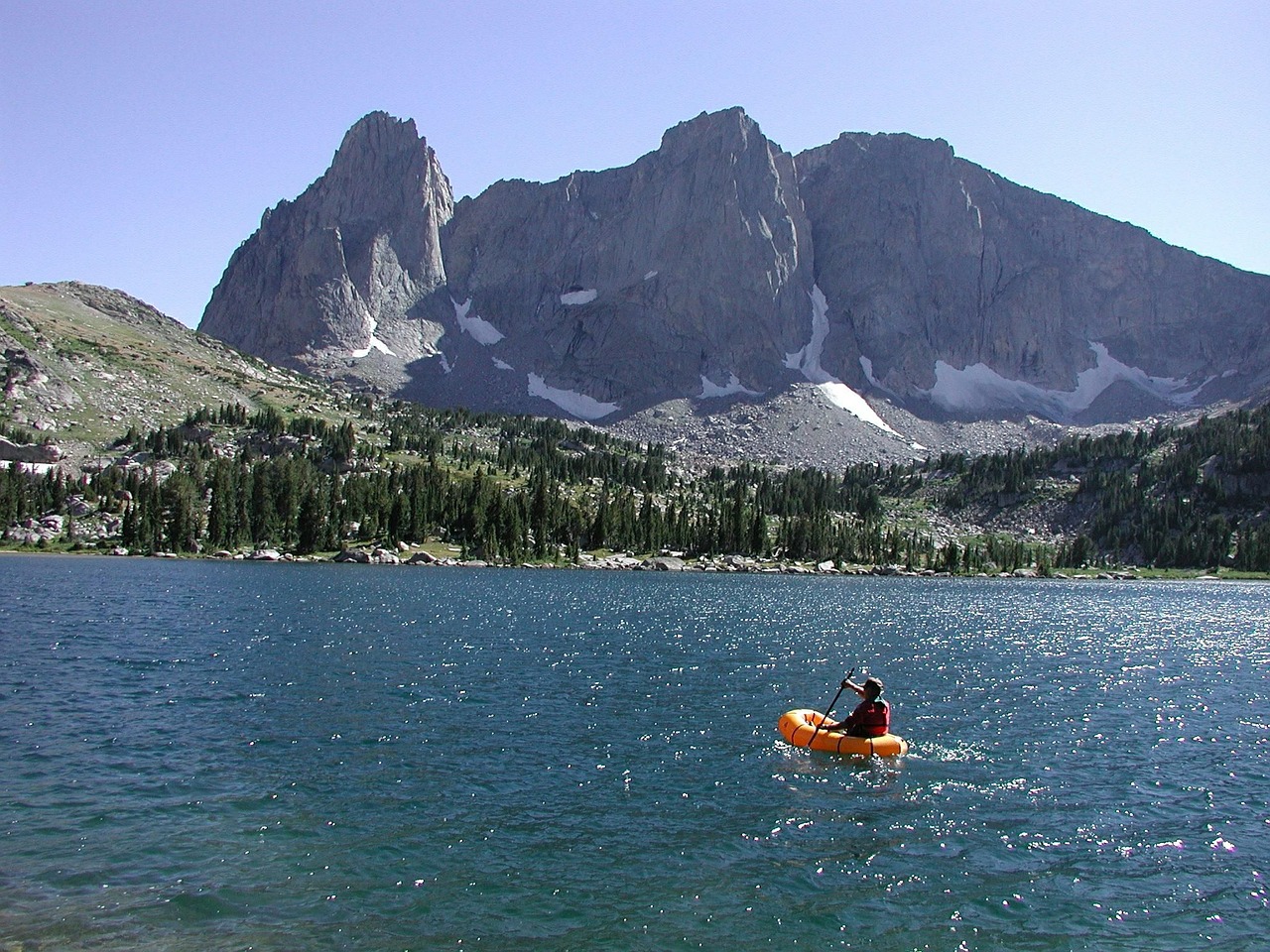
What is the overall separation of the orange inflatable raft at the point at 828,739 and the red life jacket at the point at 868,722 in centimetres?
34

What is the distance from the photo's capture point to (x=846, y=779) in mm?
31938

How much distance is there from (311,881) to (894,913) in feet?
43.1

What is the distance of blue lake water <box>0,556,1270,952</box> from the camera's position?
20.1 meters

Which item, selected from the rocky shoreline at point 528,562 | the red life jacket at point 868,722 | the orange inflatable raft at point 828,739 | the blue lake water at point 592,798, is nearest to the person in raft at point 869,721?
the red life jacket at point 868,722

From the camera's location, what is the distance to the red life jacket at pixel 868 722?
35.1 meters

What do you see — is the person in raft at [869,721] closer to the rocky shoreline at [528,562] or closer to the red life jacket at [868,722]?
the red life jacket at [868,722]

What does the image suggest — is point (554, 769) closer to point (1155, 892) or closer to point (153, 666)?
point (1155, 892)

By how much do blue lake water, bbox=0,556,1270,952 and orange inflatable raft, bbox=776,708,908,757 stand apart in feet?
2.32

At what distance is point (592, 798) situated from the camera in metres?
27.8

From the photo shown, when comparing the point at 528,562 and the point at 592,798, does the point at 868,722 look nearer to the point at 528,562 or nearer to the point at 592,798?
the point at 592,798

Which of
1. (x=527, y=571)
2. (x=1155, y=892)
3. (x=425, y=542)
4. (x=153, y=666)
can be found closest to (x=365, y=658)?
(x=153, y=666)

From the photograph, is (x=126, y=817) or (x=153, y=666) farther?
(x=153, y=666)

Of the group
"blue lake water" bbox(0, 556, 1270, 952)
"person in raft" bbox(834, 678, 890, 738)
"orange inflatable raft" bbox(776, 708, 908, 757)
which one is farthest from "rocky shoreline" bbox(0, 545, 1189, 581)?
"person in raft" bbox(834, 678, 890, 738)

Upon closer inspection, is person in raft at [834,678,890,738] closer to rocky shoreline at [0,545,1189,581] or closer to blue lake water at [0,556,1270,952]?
blue lake water at [0,556,1270,952]
